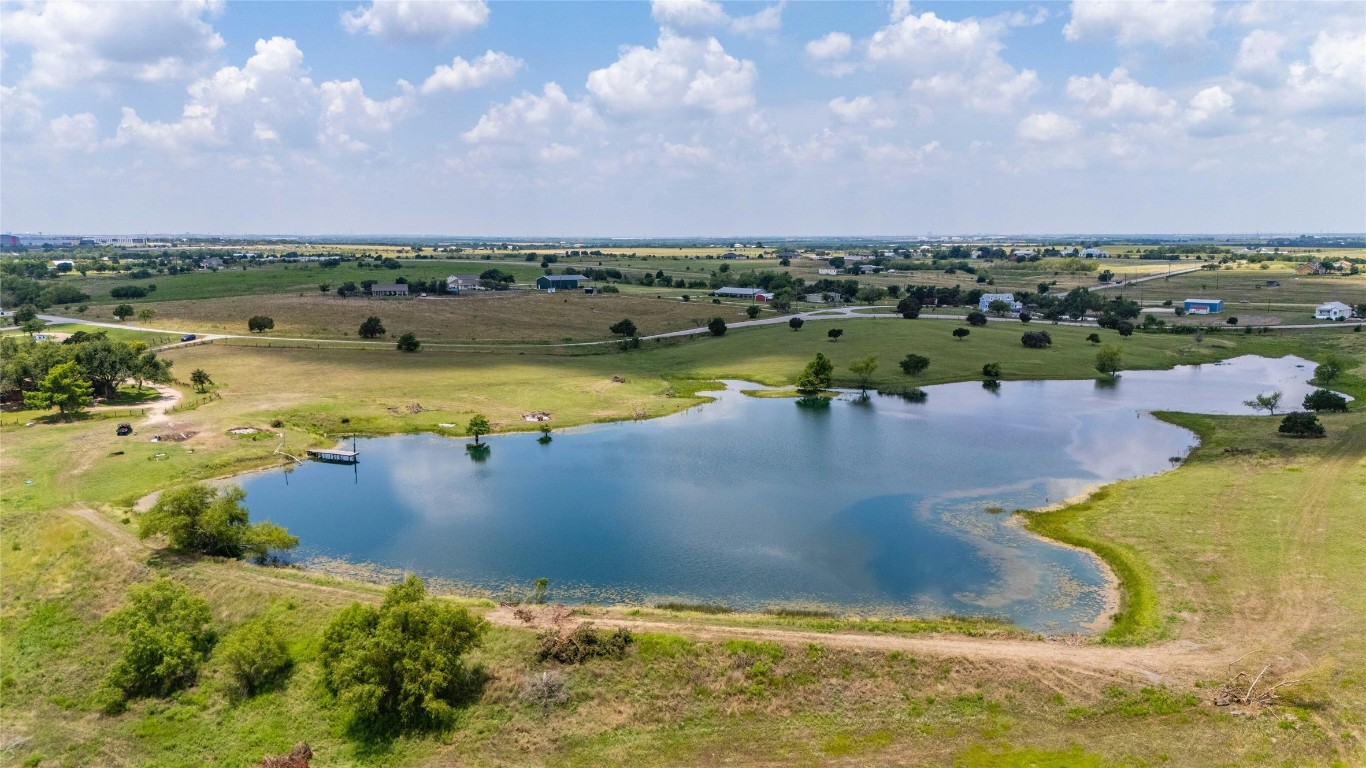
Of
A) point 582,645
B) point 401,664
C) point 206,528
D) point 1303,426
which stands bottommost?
point 582,645

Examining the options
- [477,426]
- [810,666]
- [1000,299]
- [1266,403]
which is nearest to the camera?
[810,666]

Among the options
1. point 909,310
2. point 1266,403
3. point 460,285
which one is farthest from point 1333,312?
point 460,285

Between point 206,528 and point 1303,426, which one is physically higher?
point 1303,426

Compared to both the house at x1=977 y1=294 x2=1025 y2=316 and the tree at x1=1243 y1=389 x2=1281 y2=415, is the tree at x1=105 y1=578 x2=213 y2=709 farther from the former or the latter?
the house at x1=977 y1=294 x2=1025 y2=316

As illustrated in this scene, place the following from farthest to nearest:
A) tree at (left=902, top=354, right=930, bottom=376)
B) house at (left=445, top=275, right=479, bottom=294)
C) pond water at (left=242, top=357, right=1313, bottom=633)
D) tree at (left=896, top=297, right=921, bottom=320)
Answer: house at (left=445, top=275, right=479, bottom=294), tree at (left=896, top=297, right=921, bottom=320), tree at (left=902, top=354, right=930, bottom=376), pond water at (left=242, top=357, right=1313, bottom=633)

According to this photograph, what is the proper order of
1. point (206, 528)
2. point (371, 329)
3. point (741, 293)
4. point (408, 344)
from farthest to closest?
point (741, 293), point (371, 329), point (408, 344), point (206, 528)

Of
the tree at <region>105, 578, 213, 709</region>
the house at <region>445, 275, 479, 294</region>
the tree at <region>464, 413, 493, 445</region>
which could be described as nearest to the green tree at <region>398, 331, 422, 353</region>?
the tree at <region>464, 413, 493, 445</region>

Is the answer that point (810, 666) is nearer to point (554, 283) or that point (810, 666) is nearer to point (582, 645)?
point (582, 645)

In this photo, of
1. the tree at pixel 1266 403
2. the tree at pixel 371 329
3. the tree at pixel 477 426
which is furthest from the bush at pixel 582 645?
the tree at pixel 371 329
